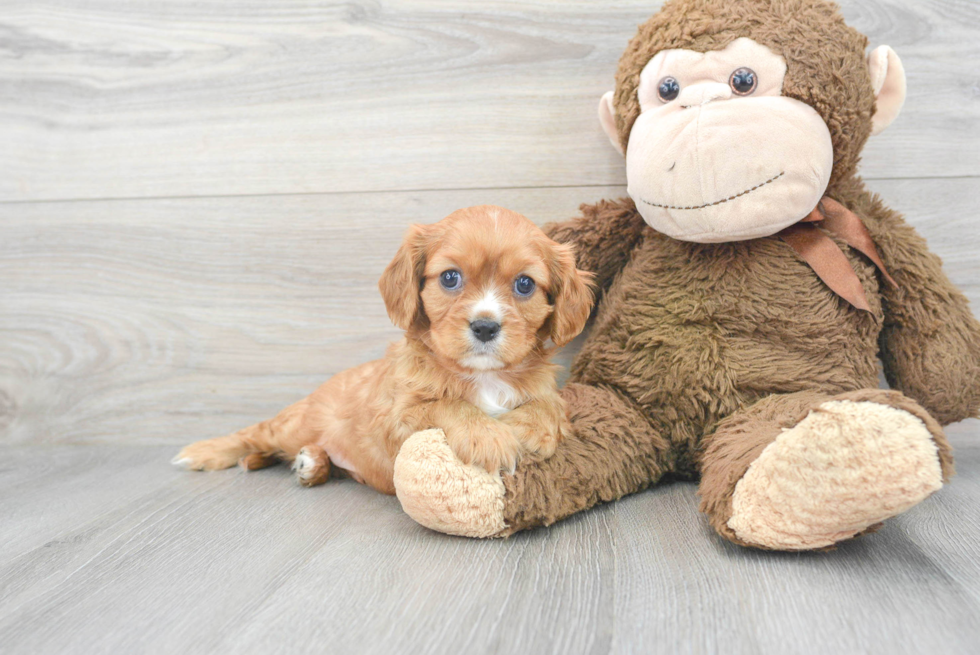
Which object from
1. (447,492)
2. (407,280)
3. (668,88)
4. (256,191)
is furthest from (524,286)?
(256,191)

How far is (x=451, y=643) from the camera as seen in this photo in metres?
0.96

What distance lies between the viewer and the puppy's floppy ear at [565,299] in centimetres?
144

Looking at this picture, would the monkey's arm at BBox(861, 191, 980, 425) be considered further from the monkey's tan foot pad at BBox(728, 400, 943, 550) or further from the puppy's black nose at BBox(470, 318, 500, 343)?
the puppy's black nose at BBox(470, 318, 500, 343)

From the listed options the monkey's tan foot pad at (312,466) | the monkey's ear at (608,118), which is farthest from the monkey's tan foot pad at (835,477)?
the monkey's tan foot pad at (312,466)

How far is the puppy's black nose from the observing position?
1304 mm

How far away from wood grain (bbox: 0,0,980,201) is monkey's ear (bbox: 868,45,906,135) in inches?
13.8

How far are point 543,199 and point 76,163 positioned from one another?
1462mm

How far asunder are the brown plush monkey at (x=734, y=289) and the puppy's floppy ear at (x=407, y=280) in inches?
10.5

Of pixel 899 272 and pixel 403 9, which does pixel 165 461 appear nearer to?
pixel 403 9

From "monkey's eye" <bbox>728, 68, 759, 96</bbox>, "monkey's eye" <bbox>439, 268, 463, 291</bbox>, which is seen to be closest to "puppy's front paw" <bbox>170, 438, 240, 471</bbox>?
"monkey's eye" <bbox>439, 268, 463, 291</bbox>

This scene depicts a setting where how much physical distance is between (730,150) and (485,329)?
2.05 feet

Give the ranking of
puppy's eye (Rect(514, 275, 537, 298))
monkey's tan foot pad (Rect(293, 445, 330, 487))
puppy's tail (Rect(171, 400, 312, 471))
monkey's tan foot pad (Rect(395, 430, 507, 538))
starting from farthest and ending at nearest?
1. puppy's tail (Rect(171, 400, 312, 471))
2. monkey's tan foot pad (Rect(293, 445, 330, 487))
3. puppy's eye (Rect(514, 275, 537, 298))
4. monkey's tan foot pad (Rect(395, 430, 507, 538))

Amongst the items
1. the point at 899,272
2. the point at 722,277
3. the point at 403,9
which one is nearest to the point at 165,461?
the point at 403,9

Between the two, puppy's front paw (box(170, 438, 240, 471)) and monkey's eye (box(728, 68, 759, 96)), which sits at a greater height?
monkey's eye (box(728, 68, 759, 96))
